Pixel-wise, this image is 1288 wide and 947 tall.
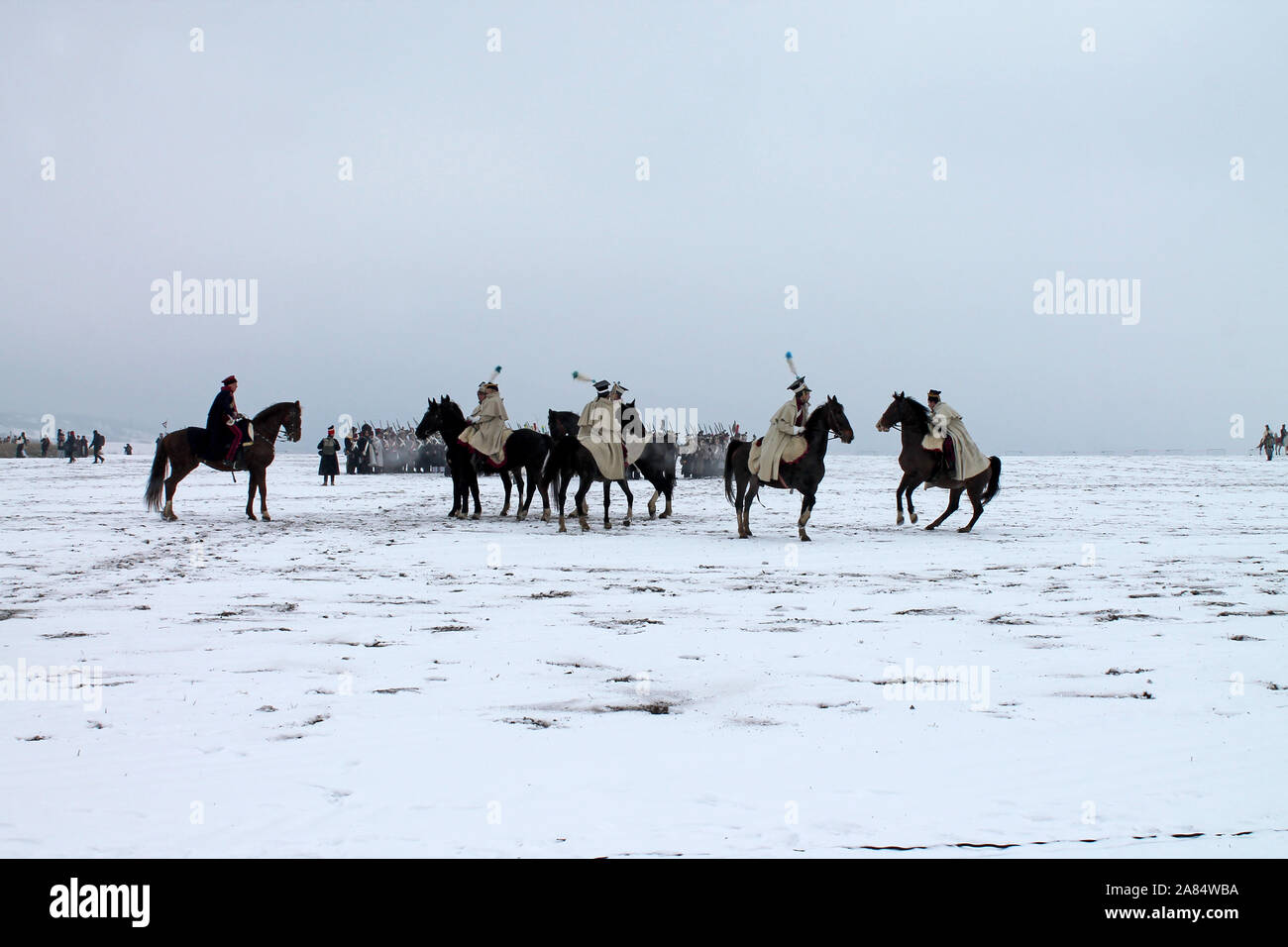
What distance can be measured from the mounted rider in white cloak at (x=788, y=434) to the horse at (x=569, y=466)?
233cm

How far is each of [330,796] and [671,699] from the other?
1810 mm

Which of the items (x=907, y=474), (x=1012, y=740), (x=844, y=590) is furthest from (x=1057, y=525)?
(x=1012, y=740)

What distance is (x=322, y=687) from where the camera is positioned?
4.77 meters

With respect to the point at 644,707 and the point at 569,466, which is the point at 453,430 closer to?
the point at 569,466

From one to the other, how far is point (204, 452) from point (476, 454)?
428 centimetres

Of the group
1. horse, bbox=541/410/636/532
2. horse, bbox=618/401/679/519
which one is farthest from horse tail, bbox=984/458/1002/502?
horse, bbox=541/410/636/532

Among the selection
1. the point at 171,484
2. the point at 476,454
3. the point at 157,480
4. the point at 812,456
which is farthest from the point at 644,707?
the point at 157,480

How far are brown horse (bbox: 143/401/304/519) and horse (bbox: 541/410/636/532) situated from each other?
4.37m

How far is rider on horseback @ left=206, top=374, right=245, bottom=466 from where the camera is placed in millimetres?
15062

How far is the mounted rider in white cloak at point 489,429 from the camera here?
1568 centimetres

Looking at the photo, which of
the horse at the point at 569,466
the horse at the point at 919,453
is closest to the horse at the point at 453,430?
the horse at the point at 569,466

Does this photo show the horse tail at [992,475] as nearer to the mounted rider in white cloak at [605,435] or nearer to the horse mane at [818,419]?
the horse mane at [818,419]

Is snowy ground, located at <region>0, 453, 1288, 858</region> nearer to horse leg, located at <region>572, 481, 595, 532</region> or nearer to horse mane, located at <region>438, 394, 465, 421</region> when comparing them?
horse leg, located at <region>572, 481, 595, 532</region>

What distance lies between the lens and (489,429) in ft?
51.4
